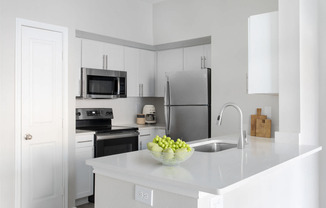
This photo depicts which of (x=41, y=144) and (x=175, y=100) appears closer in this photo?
(x=41, y=144)

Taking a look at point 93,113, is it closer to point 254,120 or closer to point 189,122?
point 189,122

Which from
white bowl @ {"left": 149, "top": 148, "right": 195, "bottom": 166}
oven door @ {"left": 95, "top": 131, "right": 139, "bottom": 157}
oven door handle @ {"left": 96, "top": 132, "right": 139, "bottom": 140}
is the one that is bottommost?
oven door @ {"left": 95, "top": 131, "right": 139, "bottom": 157}

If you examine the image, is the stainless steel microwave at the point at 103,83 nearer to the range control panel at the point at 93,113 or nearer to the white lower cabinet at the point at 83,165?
the range control panel at the point at 93,113

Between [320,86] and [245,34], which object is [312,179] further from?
[245,34]

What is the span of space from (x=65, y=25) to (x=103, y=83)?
0.92 metres

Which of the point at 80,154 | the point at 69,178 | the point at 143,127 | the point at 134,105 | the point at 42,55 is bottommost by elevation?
the point at 69,178

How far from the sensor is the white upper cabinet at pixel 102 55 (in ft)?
13.0

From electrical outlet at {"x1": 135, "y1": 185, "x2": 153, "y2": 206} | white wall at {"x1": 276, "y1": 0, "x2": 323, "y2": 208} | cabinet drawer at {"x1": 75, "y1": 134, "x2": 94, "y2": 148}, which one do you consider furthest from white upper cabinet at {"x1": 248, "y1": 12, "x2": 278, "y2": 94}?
cabinet drawer at {"x1": 75, "y1": 134, "x2": 94, "y2": 148}

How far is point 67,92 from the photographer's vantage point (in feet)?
12.0

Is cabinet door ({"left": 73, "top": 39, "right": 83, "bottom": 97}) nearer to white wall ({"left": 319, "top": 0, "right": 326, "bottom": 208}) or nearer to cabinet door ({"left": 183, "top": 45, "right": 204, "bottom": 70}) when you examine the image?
cabinet door ({"left": 183, "top": 45, "right": 204, "bottom": 70})

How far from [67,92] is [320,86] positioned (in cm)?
282

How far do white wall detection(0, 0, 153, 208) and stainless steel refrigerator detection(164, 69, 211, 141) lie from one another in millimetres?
983

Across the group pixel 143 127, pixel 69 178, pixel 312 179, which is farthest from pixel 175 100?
pixel 312 179

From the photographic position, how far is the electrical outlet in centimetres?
158
